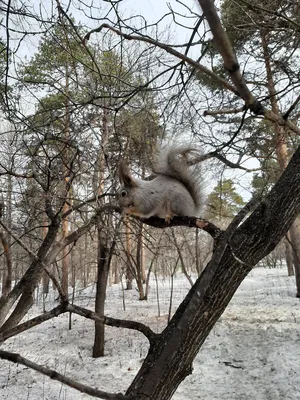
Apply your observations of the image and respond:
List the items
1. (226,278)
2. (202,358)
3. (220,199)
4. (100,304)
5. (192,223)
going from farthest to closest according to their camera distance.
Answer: (100,304), (202,358), (220,199), (192,223), (226,278)

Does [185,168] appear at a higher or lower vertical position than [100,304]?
higher

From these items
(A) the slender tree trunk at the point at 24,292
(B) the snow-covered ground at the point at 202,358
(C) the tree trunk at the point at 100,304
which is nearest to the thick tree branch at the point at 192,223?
(A) the slender tree trunk at the point at 24,292

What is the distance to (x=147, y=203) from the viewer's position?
2.43 metres

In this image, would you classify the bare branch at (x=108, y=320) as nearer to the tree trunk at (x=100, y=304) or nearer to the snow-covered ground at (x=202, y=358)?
the snow-covered ground at (x=202, y=358)

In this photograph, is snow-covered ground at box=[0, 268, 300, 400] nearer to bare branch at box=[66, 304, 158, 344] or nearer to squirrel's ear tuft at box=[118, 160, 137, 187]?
squirrel's ear tuft at box=[118, 160, 137, 187]

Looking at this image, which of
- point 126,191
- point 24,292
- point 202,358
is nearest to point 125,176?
point 126,191

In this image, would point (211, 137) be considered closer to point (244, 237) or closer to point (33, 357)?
point (244, 237)

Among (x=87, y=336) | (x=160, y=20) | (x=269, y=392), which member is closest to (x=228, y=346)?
(x=269, y=392)

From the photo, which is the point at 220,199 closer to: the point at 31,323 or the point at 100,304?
the point at 31,323

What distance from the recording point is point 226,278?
128 cm

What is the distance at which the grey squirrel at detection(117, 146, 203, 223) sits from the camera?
2.36 metres

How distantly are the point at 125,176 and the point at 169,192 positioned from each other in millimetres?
319

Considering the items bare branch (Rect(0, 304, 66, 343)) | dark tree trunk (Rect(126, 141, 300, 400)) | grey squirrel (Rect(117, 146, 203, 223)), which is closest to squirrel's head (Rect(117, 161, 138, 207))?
grey squirrel (Rect(117, 146, 203, 223))

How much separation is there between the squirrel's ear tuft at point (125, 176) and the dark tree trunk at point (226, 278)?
1.07 meters
